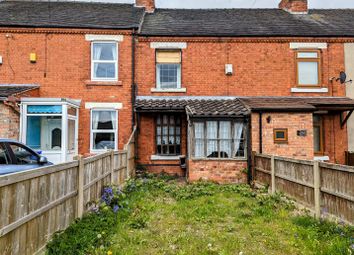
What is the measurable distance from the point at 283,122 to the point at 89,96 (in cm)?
854

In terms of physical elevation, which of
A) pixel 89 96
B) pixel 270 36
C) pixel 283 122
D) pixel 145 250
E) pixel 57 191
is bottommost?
pixel 145 250

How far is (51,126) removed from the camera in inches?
480

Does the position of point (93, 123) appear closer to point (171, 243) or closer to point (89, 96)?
point (89, 96)

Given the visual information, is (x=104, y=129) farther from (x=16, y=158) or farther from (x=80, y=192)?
(x=80, y=192)

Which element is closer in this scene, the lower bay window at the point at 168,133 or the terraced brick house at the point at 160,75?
Answer: the terraced brick house at the point at 160,75

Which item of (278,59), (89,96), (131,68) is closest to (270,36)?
(278,59)

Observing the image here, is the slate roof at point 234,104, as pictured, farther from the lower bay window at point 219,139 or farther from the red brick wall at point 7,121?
the red brick wall at point 7,121

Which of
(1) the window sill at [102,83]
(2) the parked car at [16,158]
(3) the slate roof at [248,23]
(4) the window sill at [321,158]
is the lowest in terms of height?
(4) the window sill at [321,158]

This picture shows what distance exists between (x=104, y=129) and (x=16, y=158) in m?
6.34

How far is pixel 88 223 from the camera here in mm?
5516

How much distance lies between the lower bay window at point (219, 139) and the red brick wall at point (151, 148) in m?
1.91

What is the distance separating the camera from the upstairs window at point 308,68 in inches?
545

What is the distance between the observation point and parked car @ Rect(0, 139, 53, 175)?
6393mm

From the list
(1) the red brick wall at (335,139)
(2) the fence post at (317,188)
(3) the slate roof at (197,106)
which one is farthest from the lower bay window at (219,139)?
(2) the fence post at (317,188)
